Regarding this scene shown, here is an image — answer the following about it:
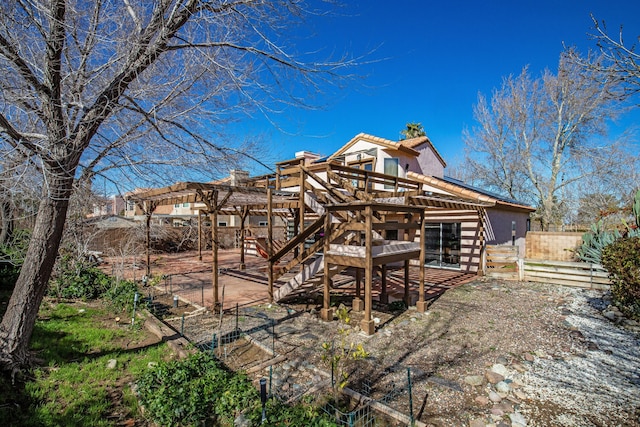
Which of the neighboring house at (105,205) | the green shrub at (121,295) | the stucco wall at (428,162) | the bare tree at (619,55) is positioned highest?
the stucco wall at (428,162)

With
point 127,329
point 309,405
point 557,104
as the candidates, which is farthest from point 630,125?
point 127,329

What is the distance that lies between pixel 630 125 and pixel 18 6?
2447 centimetres

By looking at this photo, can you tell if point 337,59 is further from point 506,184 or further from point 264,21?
point 506,184

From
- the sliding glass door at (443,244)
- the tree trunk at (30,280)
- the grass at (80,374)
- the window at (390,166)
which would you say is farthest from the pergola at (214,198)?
the sliding glass door at (443,244)

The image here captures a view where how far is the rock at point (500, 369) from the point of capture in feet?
13.8

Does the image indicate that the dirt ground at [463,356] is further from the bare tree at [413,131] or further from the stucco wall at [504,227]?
the bare tree at [413,131]

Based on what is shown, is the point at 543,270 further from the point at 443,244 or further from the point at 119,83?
the point at 119,83

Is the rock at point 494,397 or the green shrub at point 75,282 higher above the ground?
the green shrub at point 75,282

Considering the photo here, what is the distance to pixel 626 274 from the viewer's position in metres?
6.41

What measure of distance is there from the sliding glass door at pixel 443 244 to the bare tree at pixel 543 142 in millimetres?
10637

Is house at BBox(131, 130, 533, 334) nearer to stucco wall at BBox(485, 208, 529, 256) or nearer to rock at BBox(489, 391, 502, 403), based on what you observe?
stucco wall at BBox(485, 208, 529, 256)

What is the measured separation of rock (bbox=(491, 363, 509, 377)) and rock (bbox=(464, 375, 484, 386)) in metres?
0.35

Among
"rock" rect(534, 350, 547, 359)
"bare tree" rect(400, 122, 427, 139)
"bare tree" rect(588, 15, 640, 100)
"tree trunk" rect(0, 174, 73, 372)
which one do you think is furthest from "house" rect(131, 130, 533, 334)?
"bare tree" rect(400, 122, 427, 139)

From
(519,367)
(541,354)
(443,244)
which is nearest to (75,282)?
(519,367)
